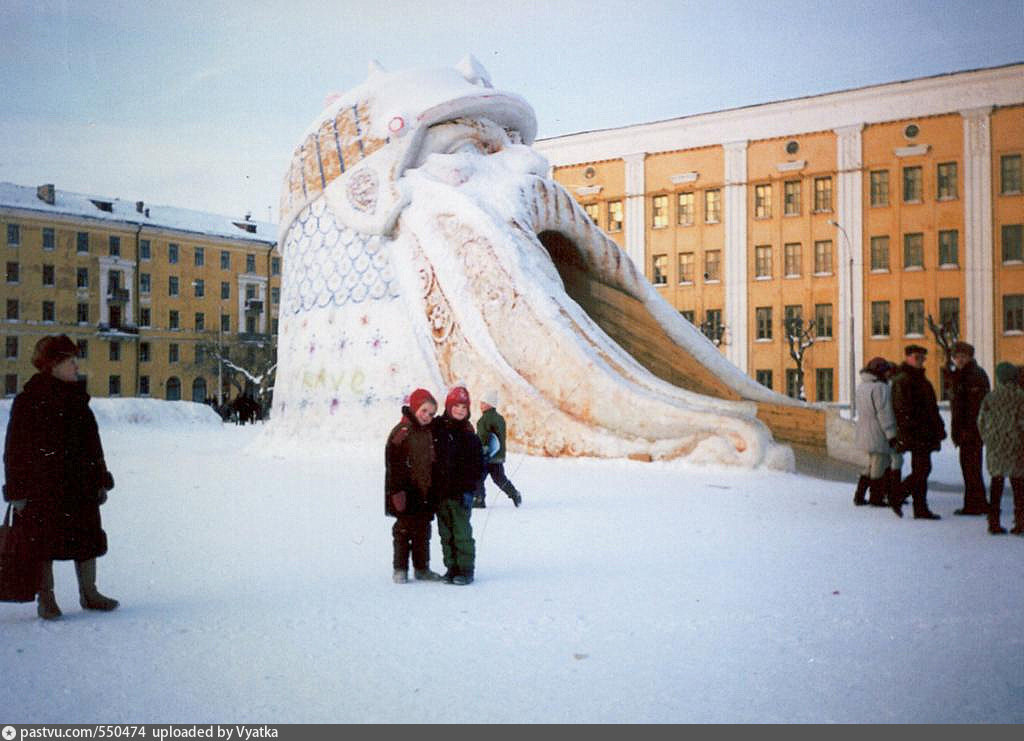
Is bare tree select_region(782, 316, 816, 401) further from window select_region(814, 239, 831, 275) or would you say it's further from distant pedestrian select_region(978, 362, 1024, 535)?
distant pedestrian select_region(978, 362, 1024, 535)

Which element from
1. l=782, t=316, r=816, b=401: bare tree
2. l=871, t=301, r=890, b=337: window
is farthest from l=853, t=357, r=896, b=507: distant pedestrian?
l=782, t=316, r=816, b=401: bare tree

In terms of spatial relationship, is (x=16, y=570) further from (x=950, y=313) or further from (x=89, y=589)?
(x=950, y=313)

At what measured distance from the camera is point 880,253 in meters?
22.4

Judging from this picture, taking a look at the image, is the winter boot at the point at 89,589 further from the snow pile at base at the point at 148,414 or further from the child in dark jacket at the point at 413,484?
the snow pile at base at the point at 148,414

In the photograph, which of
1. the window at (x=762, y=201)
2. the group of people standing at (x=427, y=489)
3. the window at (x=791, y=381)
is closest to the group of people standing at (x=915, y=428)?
the group of people standing at (x=427, y=489)

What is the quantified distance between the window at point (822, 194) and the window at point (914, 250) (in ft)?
22.3

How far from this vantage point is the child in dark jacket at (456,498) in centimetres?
464

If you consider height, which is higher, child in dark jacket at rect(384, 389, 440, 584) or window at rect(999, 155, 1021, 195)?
window at rect(999, 155, 1021, 195)

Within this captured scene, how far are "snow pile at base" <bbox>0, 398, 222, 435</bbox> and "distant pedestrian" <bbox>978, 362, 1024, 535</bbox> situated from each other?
15033 mm

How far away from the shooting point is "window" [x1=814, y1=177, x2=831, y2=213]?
2598cm

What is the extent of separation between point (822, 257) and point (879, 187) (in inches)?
122

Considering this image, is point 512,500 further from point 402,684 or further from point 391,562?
point 402,684

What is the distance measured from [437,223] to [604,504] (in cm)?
532
